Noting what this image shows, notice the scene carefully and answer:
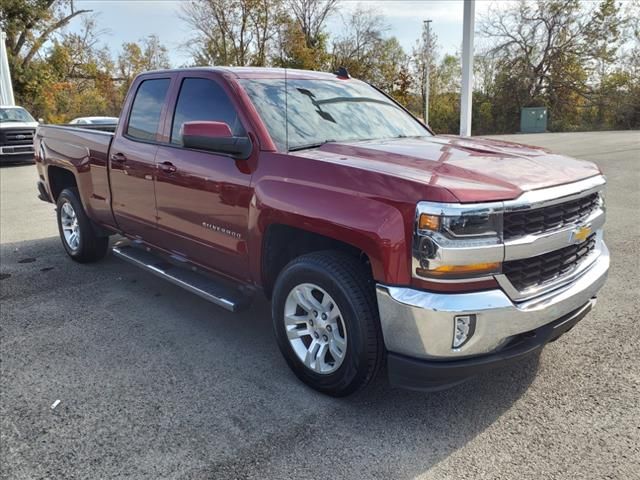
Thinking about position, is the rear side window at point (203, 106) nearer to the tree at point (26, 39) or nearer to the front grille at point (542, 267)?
the front grille at point (542, 267)

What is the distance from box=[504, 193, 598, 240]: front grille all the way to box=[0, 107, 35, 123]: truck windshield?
60.6 ft

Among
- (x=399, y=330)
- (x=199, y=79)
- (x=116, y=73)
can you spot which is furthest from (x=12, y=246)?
(x=116, y=73)

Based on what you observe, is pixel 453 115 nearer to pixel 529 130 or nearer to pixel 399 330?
pixel 529 130

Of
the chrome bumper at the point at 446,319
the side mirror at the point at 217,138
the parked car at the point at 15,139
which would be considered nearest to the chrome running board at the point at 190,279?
the side mirror at the point at 217,138

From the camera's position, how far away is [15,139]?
54.2 ft

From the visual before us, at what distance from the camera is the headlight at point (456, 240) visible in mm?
2451

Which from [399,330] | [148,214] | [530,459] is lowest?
[530,459]

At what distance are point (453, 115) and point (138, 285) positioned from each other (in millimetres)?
30838

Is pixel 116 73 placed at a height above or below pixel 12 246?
above

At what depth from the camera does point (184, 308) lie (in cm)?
457

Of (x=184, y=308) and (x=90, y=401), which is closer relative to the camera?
(x=90, y=401)

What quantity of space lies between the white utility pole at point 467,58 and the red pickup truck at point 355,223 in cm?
883

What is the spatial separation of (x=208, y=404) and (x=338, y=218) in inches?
53.1

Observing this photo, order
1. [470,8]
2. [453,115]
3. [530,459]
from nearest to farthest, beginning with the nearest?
[530,459] → [470,8] → [453,115]
